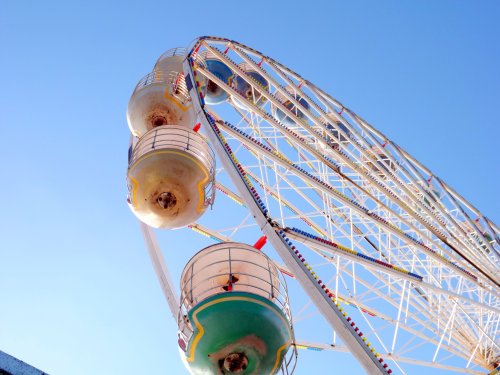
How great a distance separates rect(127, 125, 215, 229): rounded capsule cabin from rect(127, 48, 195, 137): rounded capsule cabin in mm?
2777

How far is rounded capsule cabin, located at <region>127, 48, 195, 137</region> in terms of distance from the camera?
43.1 feet

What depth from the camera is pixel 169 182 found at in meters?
9.71

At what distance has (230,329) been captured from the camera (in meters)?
6.81

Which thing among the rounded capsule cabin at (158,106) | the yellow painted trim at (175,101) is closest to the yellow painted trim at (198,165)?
the rounded capsule cabin at (158,106)

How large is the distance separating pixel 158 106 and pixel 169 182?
4.06 meters

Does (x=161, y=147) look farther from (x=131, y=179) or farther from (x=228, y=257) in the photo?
(x=228, y=257)

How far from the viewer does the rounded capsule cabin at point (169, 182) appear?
9.68m

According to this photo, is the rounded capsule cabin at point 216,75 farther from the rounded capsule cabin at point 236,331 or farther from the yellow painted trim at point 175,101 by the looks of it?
the rounded capsule cabin at point 236,331

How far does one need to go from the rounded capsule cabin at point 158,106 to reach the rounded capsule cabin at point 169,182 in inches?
109

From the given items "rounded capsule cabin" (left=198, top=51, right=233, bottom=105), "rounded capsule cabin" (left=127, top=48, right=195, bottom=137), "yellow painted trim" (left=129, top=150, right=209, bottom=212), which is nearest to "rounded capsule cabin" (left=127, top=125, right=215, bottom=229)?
"yellow painted trim" (left=129, top=150, right=209, bottom=212)

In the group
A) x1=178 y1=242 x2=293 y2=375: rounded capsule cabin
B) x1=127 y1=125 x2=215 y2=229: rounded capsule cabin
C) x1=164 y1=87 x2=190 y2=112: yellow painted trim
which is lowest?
x1=178 y1=242 x2=293 y2=375: rounded capsule cabin

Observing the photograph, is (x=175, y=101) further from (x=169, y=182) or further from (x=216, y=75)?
(x=169, y=182)

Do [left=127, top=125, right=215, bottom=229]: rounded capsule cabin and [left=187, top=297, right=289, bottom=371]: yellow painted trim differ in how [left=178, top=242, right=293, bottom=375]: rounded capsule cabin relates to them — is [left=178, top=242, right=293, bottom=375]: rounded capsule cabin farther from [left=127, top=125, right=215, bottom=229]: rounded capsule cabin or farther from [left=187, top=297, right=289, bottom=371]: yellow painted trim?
[left=127, top=125, right=215, bottom=229]: rounded capsule cabin

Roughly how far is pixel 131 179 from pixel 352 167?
599cm
